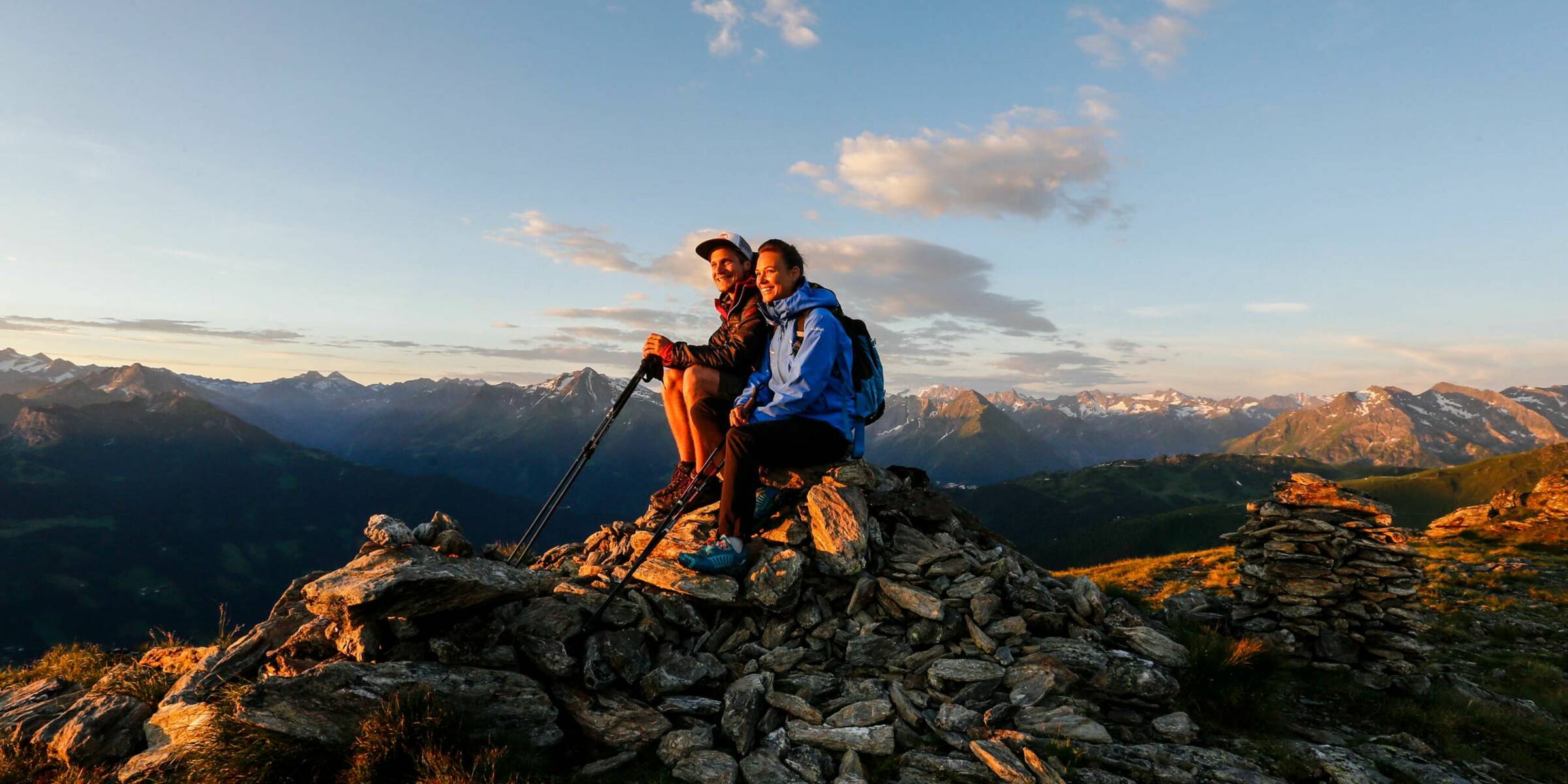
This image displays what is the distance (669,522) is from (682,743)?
3.10 meters

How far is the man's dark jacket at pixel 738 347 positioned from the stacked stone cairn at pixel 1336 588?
11.6 m

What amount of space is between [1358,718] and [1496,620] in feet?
41.8

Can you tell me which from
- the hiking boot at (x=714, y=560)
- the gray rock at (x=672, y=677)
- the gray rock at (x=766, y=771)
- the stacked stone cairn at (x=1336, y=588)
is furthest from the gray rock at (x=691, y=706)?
the stacked stone cairn at (x=1336, y=588)

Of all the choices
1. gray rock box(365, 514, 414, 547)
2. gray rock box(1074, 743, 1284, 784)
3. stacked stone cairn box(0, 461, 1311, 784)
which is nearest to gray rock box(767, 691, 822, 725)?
stacked stone cairn box(0, 461, 1311, 784)

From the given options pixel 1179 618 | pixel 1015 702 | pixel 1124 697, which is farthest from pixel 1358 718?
pixel 1015 702

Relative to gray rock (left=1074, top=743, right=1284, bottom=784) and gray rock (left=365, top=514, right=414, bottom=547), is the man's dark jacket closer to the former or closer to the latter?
gray rock (left=365, top=514, right=414, bottom=547)

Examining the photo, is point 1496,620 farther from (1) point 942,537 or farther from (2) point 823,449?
(2) point 823,449

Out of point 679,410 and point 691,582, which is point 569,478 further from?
point 691,582

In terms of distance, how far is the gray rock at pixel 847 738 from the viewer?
706 cm

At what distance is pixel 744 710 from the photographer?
751 centimetres

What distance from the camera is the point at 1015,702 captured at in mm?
7668

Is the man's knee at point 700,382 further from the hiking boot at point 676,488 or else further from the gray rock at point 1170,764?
the gray rock at point 1170,764

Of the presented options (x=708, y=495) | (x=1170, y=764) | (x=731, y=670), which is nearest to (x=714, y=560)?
(x=731, y=670)

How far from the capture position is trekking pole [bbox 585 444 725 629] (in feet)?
28.5
